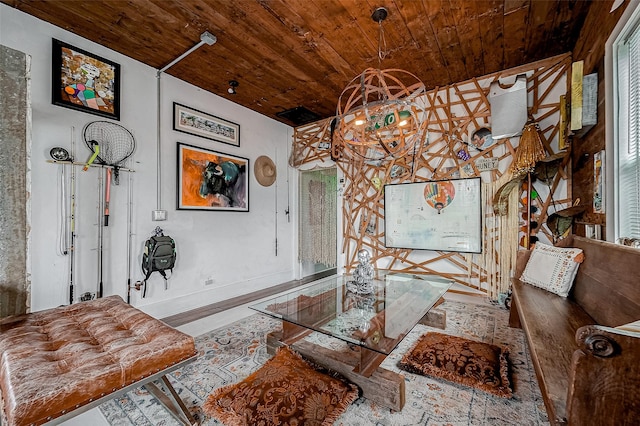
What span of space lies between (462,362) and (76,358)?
2.25 meters

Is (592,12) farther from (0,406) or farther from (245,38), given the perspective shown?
(0,406)

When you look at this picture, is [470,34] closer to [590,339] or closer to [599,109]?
[599,109]

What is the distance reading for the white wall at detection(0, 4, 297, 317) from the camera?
236cm

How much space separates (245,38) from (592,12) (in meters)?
3.06

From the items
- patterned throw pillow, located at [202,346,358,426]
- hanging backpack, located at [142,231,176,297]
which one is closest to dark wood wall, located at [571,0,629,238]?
patterned throw pillow, located at [202,346,358,426]

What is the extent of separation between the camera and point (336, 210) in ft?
16.0

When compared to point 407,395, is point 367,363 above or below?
above

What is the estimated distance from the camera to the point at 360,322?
1752mm

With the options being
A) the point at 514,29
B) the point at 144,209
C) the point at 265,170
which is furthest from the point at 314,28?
the point at 144,209

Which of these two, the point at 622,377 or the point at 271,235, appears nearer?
the point at 622,377

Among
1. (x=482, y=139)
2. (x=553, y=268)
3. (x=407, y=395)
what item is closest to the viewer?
(x=407, y=395)

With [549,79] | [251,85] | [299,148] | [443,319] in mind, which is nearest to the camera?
[443,319]

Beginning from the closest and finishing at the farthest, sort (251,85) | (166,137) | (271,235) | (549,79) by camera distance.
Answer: (549,79) → (166,137) → (251,85) → (271,235)

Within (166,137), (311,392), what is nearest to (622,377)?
(311,392)
